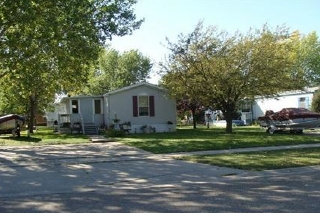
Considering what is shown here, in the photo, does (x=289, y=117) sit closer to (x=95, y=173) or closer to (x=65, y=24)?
(x=65, y=24)

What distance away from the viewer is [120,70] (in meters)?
66.7

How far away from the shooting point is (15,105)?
4850cm

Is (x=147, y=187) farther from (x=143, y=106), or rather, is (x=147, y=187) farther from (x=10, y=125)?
(x=143, y=106)

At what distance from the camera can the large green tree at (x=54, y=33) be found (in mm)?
18016

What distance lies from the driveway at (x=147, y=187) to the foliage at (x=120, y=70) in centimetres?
5015

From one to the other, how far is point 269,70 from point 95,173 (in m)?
17.9

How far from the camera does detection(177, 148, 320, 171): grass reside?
1215 centimetres

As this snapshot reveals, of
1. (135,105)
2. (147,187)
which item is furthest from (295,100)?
(147,187)

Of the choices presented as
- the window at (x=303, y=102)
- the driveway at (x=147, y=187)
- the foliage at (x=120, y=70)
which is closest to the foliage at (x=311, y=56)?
the window at (x=303, y=102)

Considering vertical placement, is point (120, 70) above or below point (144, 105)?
above

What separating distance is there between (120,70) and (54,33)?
1899 inches

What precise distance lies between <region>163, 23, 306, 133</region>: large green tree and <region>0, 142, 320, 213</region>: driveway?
14105mm

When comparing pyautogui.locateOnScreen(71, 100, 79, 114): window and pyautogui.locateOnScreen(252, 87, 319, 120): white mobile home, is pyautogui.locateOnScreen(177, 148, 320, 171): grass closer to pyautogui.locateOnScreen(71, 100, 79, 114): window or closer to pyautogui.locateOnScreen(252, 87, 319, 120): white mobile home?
pyautogui.locateOnScreen(71, 100, 79, 114): window

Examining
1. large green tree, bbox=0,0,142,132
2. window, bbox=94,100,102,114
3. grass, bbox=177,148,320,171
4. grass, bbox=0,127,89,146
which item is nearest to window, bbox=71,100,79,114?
window, bbox=94,100,102,114
